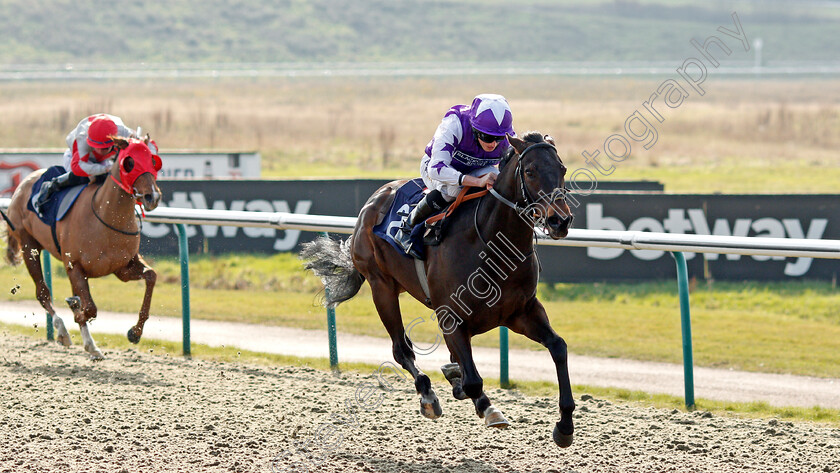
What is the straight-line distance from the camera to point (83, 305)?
687cm

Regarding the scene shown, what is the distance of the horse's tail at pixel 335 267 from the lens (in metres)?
5.90

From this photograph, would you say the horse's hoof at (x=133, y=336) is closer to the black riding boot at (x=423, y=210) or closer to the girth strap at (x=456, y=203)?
the black riding boot at (x=423, y=210)

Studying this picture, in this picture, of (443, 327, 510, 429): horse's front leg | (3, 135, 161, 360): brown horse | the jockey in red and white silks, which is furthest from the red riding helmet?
(443, 327, 510, 429): horse's front leg

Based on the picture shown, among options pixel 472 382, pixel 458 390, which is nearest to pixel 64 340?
pixel 458 390

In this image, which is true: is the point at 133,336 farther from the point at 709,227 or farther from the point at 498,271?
the point at 709,227

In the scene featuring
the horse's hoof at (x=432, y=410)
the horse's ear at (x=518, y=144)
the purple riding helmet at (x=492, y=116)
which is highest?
the purple riding helmet at (x=492, y=116)

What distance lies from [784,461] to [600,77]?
4484 centimetres

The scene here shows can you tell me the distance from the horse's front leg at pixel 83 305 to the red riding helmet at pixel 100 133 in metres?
0.92

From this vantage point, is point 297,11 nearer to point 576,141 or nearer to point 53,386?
point 576,141

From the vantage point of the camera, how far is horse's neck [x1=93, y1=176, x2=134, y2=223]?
694 centimetres

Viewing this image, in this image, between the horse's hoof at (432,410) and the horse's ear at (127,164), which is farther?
the horse's ear at (127,164)

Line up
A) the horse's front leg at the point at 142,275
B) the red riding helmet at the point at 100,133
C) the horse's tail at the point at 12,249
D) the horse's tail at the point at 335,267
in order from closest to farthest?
1. the horse's tail at the point at 335,267
2. the horse's front leg at the point at 142,275
3. the red riding helmet at the point at 100,133
4. the horse's tail at the point at 12,249

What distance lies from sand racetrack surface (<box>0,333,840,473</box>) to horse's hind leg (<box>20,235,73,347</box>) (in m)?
0.94

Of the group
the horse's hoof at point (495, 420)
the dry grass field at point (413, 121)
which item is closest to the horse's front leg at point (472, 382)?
the horse's hoof at point (495, 420)
